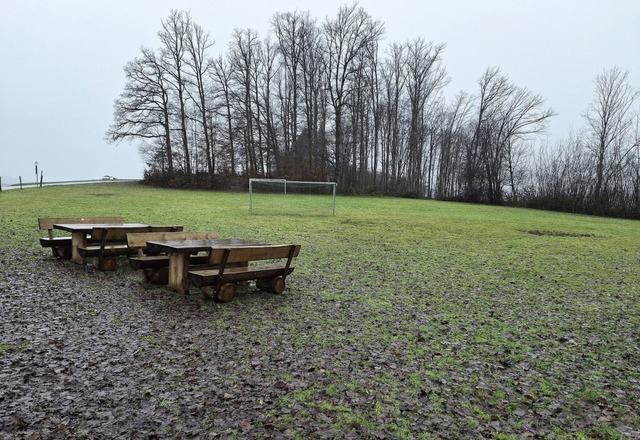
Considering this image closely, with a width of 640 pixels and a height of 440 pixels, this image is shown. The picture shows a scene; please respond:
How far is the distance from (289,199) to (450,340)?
19.7 meters

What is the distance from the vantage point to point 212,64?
44.5 m

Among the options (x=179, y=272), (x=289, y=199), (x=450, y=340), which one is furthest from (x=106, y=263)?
(x=289, y=199)

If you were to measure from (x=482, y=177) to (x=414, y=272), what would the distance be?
39.5 meters

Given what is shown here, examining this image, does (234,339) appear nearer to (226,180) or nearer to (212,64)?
(226,180)

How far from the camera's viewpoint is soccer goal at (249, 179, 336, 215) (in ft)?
73.2

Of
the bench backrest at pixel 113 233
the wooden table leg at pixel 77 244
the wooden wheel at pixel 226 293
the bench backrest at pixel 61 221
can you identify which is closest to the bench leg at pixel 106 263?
the bench backrest at pixel 113 233

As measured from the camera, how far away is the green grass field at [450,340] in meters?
3.30

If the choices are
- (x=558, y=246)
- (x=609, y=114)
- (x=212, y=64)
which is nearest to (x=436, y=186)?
(x=609, y=114)

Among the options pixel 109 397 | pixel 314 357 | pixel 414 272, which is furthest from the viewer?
pixel 414 272

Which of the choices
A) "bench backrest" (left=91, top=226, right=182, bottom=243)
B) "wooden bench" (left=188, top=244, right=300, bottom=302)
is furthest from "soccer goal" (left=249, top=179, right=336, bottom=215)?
"wooden bench" (left=188, top=244, right=300, bottom=302)

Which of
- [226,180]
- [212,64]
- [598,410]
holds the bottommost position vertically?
[598,410]

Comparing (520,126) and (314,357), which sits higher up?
(520,126)

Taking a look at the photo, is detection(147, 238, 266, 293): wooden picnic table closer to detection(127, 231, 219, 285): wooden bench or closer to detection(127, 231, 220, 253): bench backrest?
detection(127, 231, 219, 285): wooden bench

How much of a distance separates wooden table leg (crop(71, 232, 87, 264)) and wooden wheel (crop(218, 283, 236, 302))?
358 centimetres
